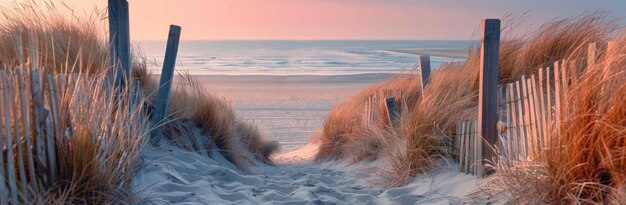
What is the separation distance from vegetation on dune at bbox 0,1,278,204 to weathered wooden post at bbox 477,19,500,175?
229 cm

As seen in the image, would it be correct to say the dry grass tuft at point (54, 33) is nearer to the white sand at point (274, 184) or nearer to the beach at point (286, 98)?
the white sand at point (274, 184)

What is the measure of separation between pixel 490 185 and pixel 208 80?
2332 centimetres

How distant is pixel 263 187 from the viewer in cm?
558

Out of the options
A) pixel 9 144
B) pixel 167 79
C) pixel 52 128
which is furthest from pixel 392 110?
pixel 9 144

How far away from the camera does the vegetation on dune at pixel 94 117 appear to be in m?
3.42

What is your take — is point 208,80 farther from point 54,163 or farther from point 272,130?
point 54,163

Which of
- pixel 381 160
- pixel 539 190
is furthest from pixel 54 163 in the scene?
pixel 381 160

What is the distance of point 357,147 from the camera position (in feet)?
24.8

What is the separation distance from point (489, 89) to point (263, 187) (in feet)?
6.53

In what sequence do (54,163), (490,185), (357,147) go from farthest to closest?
(357,147), (490,185), (54,163)

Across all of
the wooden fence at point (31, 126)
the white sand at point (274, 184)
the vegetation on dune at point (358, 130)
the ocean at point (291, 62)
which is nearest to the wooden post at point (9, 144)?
the wooden fence at point (31, 126)

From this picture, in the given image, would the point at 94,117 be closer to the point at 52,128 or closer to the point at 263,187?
the point at 52,128

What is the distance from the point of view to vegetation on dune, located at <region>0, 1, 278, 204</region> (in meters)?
3.42

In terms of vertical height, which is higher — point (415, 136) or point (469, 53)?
point (469, 53)
